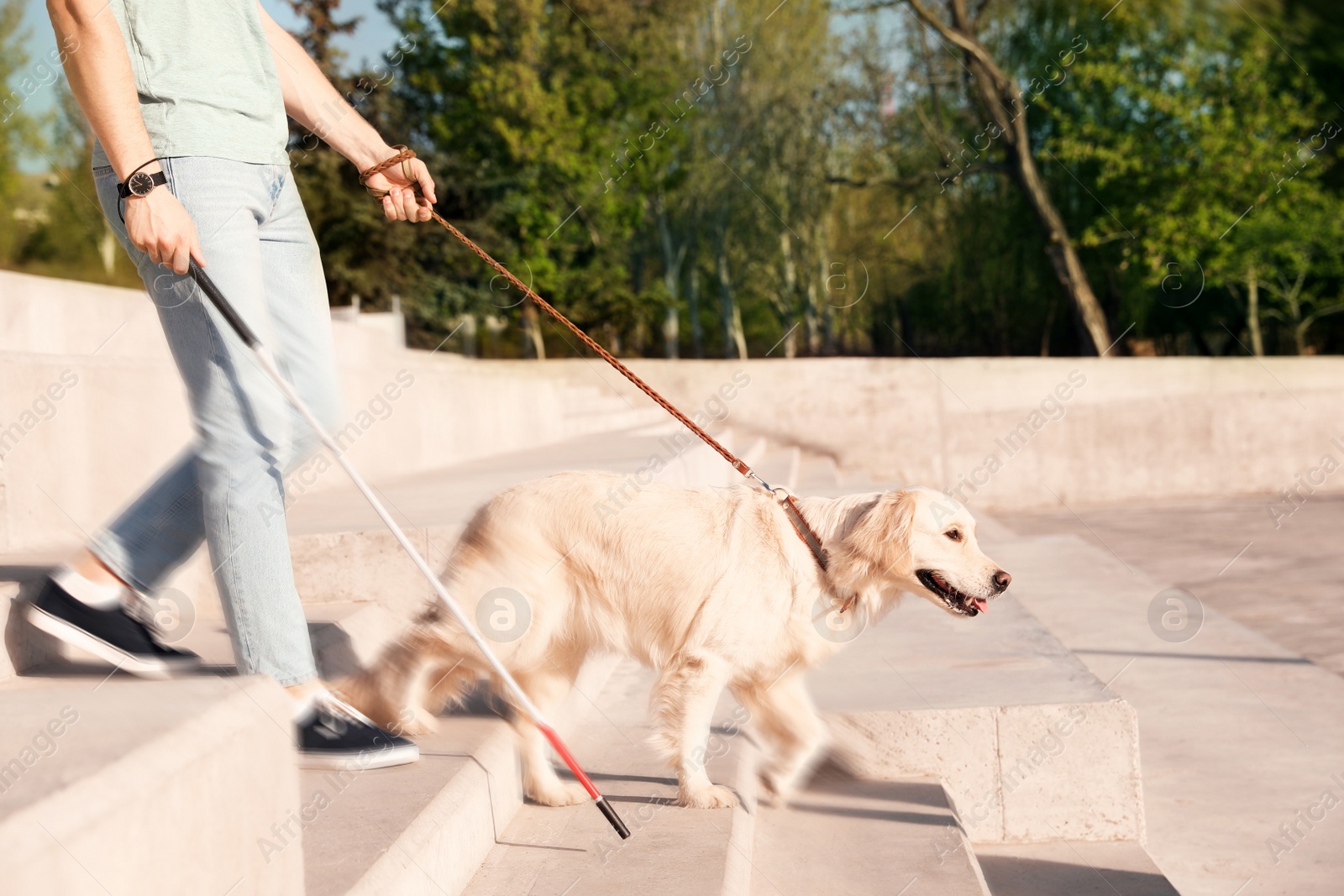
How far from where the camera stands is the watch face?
221cm

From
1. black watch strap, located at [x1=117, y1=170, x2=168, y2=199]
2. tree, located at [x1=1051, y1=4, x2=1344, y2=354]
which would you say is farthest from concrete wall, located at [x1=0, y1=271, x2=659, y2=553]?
tree, located at [x1=1051, y1=4, x2=1344, y2=354]

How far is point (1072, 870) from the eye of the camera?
3.35m

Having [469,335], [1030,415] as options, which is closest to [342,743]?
[1030,415]

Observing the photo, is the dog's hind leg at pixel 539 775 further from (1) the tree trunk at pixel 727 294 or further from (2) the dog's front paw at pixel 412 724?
(1) the tree trunk at pixel 727 294

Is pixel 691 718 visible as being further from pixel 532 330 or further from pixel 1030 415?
pixel 532 330

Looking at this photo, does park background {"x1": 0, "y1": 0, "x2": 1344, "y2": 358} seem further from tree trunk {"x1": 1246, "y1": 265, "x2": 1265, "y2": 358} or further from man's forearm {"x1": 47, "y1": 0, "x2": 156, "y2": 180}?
man's forearm {"x1": 47, "y1": 0, "x2": 156, "y2": 180}

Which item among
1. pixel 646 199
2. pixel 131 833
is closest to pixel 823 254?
pixel 646 199

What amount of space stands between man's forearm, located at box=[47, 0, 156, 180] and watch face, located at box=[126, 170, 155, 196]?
19 millimetres

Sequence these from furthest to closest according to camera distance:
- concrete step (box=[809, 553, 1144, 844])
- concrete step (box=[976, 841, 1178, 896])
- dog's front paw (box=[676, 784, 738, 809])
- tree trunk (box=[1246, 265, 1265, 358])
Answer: tree trunk (box=[1246, 265, 1265, 358]) → concrete step (box=[809, 553, 1144, 844]) → concrete step (box=[976, 841, 1178, 896]) → dog's front paw (box=[676, 784, 738, 809])

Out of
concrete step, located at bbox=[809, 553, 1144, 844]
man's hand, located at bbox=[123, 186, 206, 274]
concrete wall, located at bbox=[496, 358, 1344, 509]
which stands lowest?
concrete wall, located at bbox=[496, 358, 1344, 509]

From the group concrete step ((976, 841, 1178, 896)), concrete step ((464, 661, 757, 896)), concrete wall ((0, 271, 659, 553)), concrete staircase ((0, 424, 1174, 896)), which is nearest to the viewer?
concrete staircase ((0, 424, 1174, 896))

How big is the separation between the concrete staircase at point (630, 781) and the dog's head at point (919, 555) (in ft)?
1.62

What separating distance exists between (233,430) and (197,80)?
77 cm

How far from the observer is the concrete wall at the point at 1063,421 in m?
15.4
